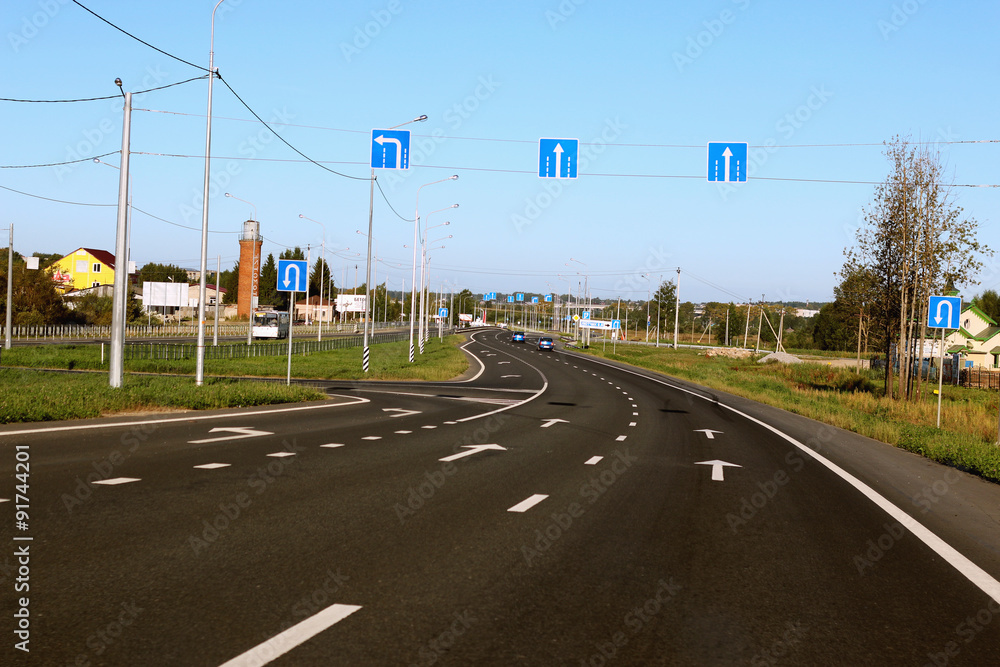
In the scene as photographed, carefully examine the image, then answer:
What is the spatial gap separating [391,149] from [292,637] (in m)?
21.7

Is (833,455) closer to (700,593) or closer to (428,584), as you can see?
(700,593)

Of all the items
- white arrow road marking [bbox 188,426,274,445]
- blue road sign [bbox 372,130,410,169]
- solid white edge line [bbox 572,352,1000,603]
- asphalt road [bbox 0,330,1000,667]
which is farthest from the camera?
blue road sign [bbox 372,130,410,169]

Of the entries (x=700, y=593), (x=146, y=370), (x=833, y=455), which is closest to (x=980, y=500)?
(x=833, y=455)

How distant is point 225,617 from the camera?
16.6 feet

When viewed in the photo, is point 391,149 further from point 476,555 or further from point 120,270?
point 476,555

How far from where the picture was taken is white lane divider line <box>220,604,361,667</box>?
4382 millimetres

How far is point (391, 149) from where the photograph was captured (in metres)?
25.0

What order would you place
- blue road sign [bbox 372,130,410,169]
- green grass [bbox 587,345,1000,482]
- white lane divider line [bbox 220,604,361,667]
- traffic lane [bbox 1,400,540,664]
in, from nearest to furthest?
white lane divider line [bbox 220,604,361,667] < traffic lane [bbox 1,400,540,664] < green grass [bbox 587,345,1000,482] < blue road sign [bbox 372,130,410,169]

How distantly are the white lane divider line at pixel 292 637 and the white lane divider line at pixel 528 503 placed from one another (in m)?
3.85

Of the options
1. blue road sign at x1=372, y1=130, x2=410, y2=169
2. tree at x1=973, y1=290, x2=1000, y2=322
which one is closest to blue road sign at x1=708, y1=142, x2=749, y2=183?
blue road sign at x1=372, y1=130, x2=410, y2=169

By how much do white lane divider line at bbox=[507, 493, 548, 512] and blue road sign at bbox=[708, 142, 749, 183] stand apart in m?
15.2

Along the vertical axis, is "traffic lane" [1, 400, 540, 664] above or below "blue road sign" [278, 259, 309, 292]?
below

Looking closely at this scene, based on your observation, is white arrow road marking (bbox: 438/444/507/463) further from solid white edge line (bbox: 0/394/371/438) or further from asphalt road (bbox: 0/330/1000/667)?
solid white edge line (bbox: 0/394/371/438)

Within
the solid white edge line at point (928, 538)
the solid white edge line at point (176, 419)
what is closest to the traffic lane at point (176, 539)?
the solid white edge line at point (176, 419)
